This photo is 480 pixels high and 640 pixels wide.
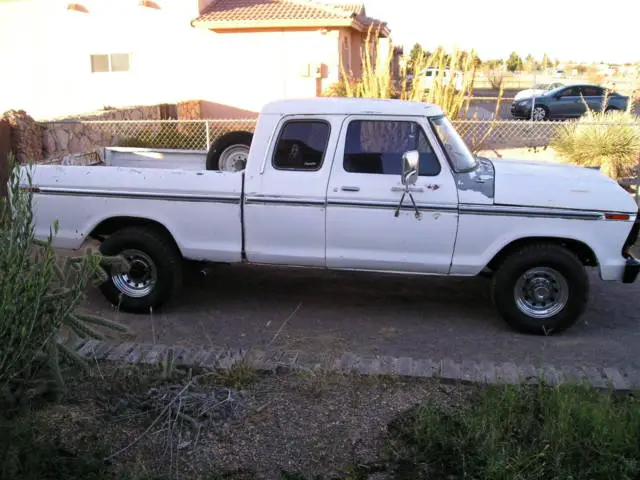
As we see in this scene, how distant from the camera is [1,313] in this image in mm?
3242

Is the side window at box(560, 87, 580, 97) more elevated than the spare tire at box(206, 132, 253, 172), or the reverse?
the side window at box(560, 87, 580, 97)

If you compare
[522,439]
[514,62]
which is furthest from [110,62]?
[514,62]

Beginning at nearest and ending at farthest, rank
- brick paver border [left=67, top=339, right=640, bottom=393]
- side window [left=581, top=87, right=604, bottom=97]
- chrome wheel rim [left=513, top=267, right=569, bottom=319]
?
brick paver border [left=67, top=339, right=640, bottom=393] < chrome wheel rim [left=513, top=267, right=569, bottom=319] < side window [left=581, top=87, right=604, bottom=97]

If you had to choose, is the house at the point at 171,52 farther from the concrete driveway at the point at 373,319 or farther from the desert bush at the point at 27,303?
the desert bush at the point at 27,303

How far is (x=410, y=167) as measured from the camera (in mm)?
5648

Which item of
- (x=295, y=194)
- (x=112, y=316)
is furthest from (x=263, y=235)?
(x=112, y=316)

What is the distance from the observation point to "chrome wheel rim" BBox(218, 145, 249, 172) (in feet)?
24.9

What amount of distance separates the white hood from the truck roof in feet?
3.11

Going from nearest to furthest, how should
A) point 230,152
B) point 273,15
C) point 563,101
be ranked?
1. point 230,152
2. point 273,15
3. point 563,101

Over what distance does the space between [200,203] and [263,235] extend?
0.64 metres

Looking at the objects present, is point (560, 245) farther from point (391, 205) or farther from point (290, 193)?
point (290, 193)

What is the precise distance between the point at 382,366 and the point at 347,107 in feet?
8.15

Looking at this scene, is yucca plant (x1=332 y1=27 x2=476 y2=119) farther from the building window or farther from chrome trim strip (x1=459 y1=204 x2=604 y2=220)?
the building window

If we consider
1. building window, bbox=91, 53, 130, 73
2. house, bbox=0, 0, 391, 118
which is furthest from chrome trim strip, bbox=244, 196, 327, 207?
building window, bbox=91, 53, 130, 73
